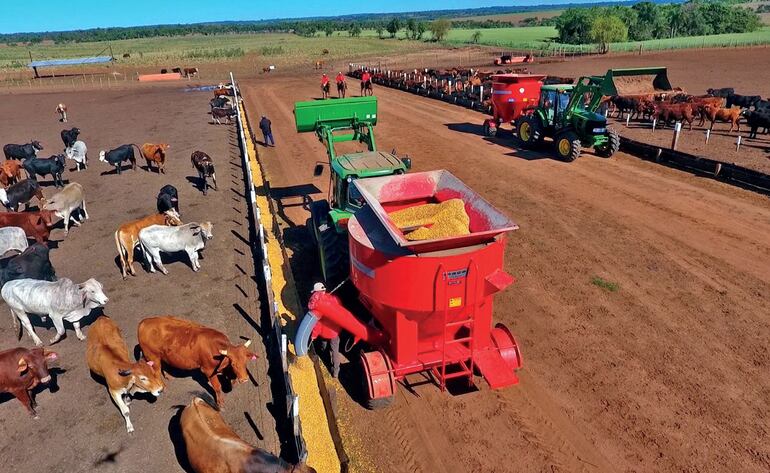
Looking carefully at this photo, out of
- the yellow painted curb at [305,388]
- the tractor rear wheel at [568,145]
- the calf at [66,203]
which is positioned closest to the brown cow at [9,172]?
the calf at [66,203]

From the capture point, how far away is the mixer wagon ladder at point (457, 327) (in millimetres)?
5773

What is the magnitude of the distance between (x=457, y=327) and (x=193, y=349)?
3.51m

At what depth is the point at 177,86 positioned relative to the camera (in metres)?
50.0

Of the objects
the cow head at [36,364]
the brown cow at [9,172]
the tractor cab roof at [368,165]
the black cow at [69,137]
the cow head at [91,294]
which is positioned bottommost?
the cow head at [36,364]

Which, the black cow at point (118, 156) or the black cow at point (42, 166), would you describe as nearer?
the black cow at point (42, 166)

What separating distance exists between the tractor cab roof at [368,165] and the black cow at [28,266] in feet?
19.0

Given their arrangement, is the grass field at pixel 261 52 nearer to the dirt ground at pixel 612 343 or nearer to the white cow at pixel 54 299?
the dirt ground at pixel 612 343

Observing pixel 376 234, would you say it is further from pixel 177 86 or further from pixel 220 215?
pixel 177 86

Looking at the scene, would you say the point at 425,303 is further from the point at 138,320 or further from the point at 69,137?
the point at 69,137

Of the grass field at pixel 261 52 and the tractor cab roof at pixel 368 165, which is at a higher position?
the grass field at pixel 261 52

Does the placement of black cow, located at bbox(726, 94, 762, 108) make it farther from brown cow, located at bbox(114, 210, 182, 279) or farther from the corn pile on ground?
brown cow, located at bbox(114, 210, 182, 279)

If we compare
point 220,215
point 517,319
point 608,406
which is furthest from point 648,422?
point 220,215

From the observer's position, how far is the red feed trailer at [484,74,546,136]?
23.0 meters

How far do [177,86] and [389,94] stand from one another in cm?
2465
